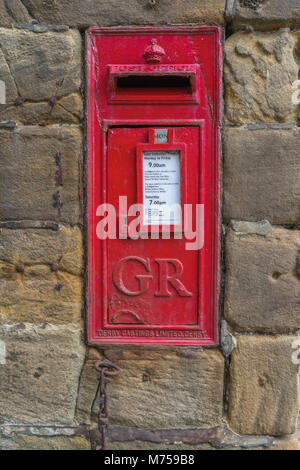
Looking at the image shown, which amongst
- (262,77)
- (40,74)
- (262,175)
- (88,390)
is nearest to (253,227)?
(262,175)

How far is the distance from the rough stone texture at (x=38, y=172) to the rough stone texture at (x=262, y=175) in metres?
0.78

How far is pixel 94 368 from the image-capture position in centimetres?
216

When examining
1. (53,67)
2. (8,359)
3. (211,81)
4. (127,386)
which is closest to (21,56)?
(53,67)

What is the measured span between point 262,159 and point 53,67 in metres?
1.15

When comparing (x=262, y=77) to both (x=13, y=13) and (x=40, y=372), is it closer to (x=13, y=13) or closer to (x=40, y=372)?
(x=13, y=13)

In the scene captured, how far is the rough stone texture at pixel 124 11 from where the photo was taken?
205 cm

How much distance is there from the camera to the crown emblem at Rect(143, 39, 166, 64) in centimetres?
198

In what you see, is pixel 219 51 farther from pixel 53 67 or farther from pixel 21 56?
pixel 21 56

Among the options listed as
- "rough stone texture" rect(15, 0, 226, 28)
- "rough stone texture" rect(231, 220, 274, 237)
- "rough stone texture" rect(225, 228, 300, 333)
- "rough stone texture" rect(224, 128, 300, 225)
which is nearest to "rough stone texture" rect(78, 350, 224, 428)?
"rough stone texture" rect(225, 228, 300, 333)

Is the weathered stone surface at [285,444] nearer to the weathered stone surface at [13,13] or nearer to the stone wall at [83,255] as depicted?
the stone wall at [83,255]

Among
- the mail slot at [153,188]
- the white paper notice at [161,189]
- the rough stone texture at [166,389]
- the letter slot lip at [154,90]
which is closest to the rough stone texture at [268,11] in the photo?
the mail slot at [153,188]

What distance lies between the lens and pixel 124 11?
205 centimetres

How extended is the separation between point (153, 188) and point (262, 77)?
0.77 meters

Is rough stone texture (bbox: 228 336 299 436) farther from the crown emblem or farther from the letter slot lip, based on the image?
the crown emblem
